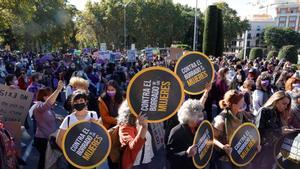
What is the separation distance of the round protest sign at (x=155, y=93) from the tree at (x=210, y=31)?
29.2 meters

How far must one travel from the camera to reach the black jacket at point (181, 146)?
3.60 m

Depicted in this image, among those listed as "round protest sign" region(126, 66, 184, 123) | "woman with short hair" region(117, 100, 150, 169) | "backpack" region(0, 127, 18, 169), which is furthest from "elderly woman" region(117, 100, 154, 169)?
"backpack" region(0, 127, 18, 169)

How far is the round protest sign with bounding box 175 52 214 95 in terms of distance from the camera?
4.42 meters

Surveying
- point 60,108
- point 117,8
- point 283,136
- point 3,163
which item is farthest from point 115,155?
point 117,8

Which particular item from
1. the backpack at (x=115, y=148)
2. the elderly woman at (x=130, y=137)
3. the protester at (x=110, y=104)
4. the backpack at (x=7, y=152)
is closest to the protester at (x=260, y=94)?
the protester at (x=110, y=104)

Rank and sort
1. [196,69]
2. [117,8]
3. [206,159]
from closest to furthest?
[206,159]
[196,69]
[117,8]

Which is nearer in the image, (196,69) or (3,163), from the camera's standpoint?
(3,163)

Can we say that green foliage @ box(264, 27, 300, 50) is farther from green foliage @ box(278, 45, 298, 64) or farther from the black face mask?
the black face mask

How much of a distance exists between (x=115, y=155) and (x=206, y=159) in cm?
100

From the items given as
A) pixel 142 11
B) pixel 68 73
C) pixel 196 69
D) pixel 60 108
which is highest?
pixel 142 11

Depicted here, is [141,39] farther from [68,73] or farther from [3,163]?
[3,163]

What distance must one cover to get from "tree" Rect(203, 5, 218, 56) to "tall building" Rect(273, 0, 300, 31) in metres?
107

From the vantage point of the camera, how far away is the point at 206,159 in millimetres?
3676

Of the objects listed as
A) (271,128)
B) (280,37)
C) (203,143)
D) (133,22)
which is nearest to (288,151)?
(271,128)
